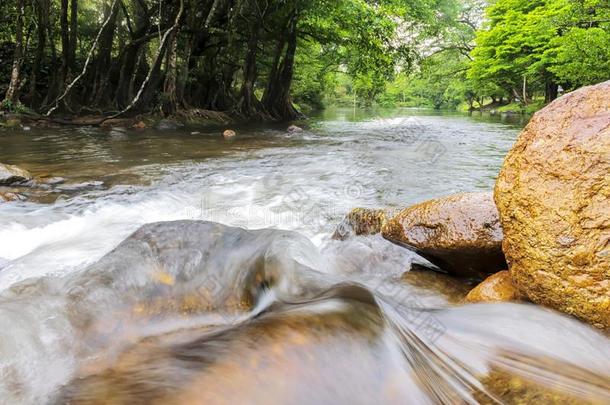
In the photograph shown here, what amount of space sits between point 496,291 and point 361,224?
1.74 metres

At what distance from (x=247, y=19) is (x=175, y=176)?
1102 cm

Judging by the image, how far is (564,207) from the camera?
2.51 metres

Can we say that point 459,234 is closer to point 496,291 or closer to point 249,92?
point 496,291

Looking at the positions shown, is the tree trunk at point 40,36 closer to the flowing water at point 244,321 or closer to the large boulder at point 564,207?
the flowing water at point 244,321

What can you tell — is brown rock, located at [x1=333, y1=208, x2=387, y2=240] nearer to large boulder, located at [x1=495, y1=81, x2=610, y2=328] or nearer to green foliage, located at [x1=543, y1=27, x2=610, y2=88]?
large boulder, located at [x1=495, y1=81, x2=610, y2=328]

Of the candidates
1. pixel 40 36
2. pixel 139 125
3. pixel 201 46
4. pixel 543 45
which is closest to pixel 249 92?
pixel 201 46

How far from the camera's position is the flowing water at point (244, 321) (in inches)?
66.8

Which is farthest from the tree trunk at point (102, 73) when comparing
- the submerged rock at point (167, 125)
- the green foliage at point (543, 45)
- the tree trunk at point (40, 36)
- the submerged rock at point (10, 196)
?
the green foliage at point (543, 45)

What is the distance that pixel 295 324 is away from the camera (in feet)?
6.20

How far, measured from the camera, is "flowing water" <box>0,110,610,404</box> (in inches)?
66.8

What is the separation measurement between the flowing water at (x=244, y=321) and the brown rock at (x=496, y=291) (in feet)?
0.47

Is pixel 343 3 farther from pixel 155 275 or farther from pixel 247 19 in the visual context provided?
pixel 155 275

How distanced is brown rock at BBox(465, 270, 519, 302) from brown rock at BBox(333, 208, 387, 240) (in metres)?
1.41

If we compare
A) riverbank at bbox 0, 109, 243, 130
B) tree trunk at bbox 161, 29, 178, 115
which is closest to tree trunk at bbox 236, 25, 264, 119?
riverbank at bbox 0, 109, 243, 130
